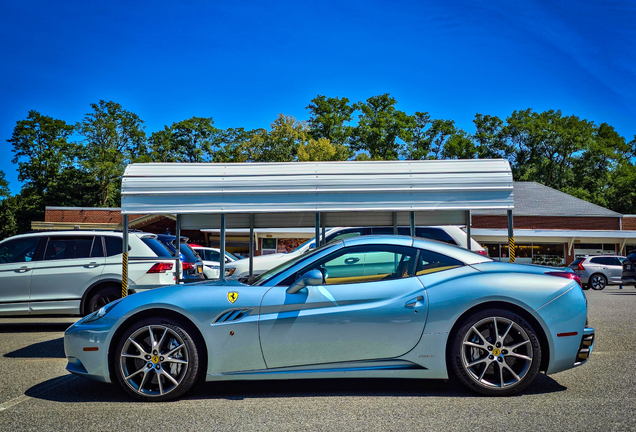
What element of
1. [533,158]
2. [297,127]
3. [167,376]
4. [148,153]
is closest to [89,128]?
A: [148,153]

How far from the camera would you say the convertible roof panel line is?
276 inches

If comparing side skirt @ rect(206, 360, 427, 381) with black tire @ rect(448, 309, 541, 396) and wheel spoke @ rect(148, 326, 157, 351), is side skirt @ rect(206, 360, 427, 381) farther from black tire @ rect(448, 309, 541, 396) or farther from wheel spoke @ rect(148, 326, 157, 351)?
wheel spoke @ rect(148, 326, 157, 351)

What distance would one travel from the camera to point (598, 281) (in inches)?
933

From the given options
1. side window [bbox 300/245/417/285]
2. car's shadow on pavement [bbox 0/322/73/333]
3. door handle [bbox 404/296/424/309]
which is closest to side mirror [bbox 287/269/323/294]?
side window [bbox 300/245/417/285]

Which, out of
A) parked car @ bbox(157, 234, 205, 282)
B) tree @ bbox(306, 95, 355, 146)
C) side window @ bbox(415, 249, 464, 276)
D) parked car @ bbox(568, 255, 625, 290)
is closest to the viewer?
side window @ bbox(415, 249, 464, 276)

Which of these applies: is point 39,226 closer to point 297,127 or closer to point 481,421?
point 297,127

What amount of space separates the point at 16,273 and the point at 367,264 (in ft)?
23.0

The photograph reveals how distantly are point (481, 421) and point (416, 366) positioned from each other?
78 centimetres

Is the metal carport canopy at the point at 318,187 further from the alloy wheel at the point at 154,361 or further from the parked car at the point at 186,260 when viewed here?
the parked car at the point at 186,260

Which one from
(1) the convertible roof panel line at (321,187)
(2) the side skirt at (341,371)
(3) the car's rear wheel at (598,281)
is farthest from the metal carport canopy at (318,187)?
(3) the car's rear wheel at (598,281)

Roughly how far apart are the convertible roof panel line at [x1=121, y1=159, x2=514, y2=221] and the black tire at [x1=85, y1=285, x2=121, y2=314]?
8.78 ft

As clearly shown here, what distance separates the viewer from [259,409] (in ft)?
14.0

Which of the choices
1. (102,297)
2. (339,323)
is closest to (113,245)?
(102,297)

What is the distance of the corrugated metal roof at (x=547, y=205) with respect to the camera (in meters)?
39.9
